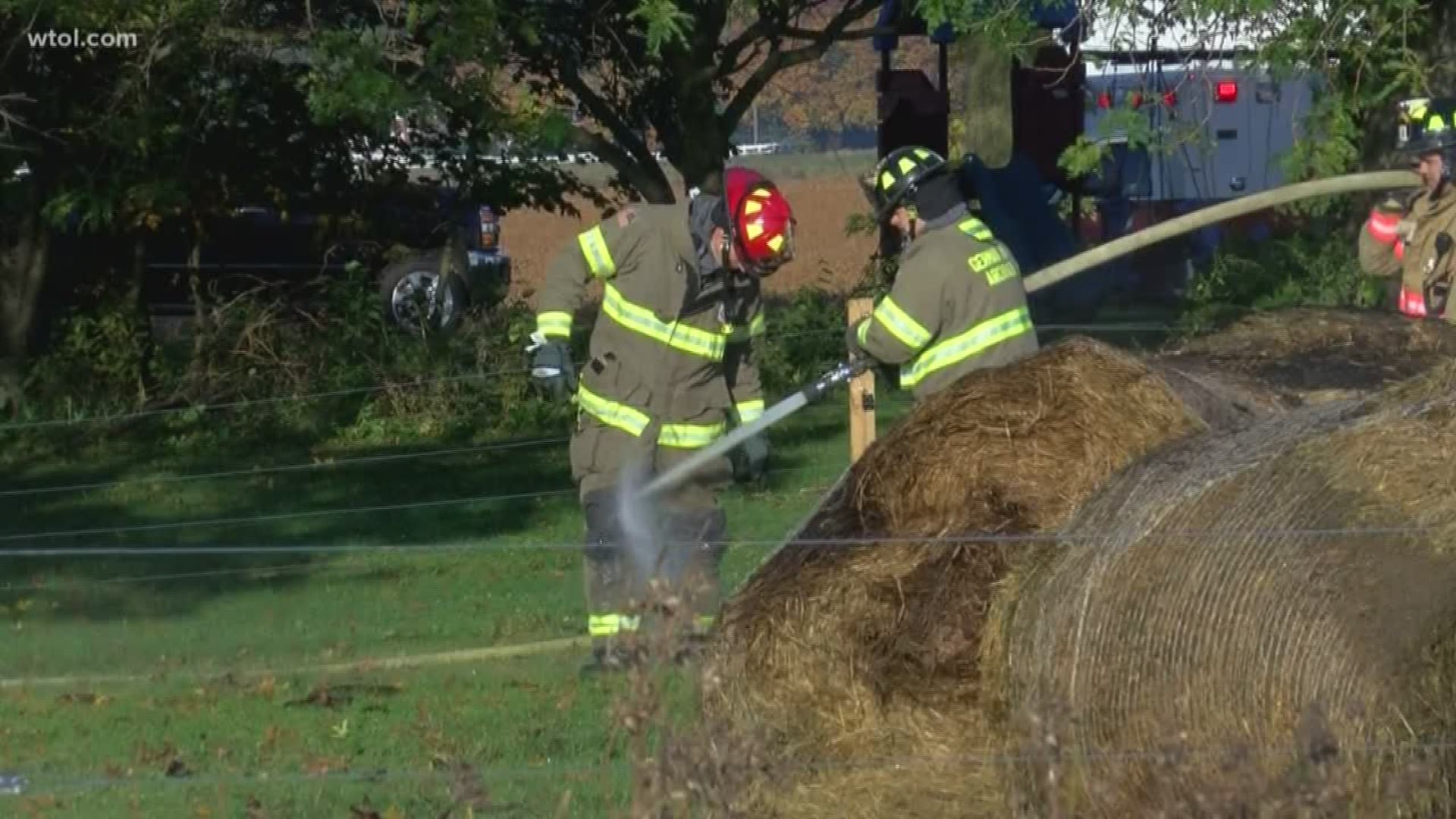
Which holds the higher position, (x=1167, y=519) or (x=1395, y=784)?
(x=1167, y=519)

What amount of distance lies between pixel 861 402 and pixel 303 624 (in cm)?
249

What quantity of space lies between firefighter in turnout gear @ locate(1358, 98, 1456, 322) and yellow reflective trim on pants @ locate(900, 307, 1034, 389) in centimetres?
258

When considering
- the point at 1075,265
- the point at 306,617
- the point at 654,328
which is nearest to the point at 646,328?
the point at 654,328

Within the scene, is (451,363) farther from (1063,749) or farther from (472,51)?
(1063,749)

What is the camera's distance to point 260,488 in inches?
572

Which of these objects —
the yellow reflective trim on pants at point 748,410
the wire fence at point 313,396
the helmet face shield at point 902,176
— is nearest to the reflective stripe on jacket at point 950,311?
the helmet face shield at point 902,176

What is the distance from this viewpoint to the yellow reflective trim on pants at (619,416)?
9.12 meters

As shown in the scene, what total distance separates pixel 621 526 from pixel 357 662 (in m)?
1.13

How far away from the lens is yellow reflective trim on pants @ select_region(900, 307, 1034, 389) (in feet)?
28.2

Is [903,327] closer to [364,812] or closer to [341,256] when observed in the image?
[364,812]

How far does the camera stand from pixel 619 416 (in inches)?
360

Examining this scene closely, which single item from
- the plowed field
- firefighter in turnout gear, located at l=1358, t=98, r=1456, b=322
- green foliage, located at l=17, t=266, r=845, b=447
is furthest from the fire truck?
firefighter in turnout gear, located at l=1358, t=98, r=1456, b=322

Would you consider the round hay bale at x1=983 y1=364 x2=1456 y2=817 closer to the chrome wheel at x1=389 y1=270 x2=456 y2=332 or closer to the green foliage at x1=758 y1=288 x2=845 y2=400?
the green foliage at x1=758 y1=288 x2=845 y2=400

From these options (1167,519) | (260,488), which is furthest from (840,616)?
(260,488)
